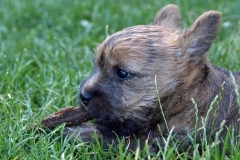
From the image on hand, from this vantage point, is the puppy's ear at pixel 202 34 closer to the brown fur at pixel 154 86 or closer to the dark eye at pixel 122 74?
the brown fur at pixel 154 86

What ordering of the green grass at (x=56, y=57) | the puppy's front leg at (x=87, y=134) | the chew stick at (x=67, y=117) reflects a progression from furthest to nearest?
the chew stick at (x=67, y=117)
the puppy's front leg at (x=87, y=134)
the green grass at (x=56, y=57)

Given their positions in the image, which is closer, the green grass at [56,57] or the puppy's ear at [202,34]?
the green grass at [56,57]

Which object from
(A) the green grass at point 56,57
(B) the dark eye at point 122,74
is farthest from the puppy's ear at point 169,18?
(B) the dark eye at point 122,74

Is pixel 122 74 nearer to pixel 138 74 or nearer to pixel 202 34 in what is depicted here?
pixel 138 74

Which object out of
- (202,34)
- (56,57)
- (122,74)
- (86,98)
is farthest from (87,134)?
(56,57)

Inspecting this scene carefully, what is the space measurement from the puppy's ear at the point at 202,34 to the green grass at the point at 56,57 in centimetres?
69

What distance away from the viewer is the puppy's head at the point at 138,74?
3.88 meters

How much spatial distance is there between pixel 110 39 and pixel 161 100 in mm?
615

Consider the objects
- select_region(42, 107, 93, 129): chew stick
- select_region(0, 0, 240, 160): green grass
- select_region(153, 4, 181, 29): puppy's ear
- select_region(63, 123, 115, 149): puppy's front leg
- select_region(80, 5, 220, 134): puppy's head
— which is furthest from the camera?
select_region(153, 4, 181, 29): puppy's ear

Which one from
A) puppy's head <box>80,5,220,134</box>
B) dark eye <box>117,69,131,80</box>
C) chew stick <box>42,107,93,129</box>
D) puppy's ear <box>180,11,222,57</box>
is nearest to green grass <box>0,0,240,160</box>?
chew stick <box>42,107,93,129</box>

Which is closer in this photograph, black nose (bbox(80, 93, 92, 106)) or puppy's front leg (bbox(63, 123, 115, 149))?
black nose (bbox(80, 93, 92, 106))

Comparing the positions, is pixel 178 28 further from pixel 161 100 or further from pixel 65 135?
pixel 65 135

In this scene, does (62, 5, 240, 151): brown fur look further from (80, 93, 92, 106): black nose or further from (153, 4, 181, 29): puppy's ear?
(153, 4, 181, 29): puppy's ear

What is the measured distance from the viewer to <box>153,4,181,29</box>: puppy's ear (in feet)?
14.9
